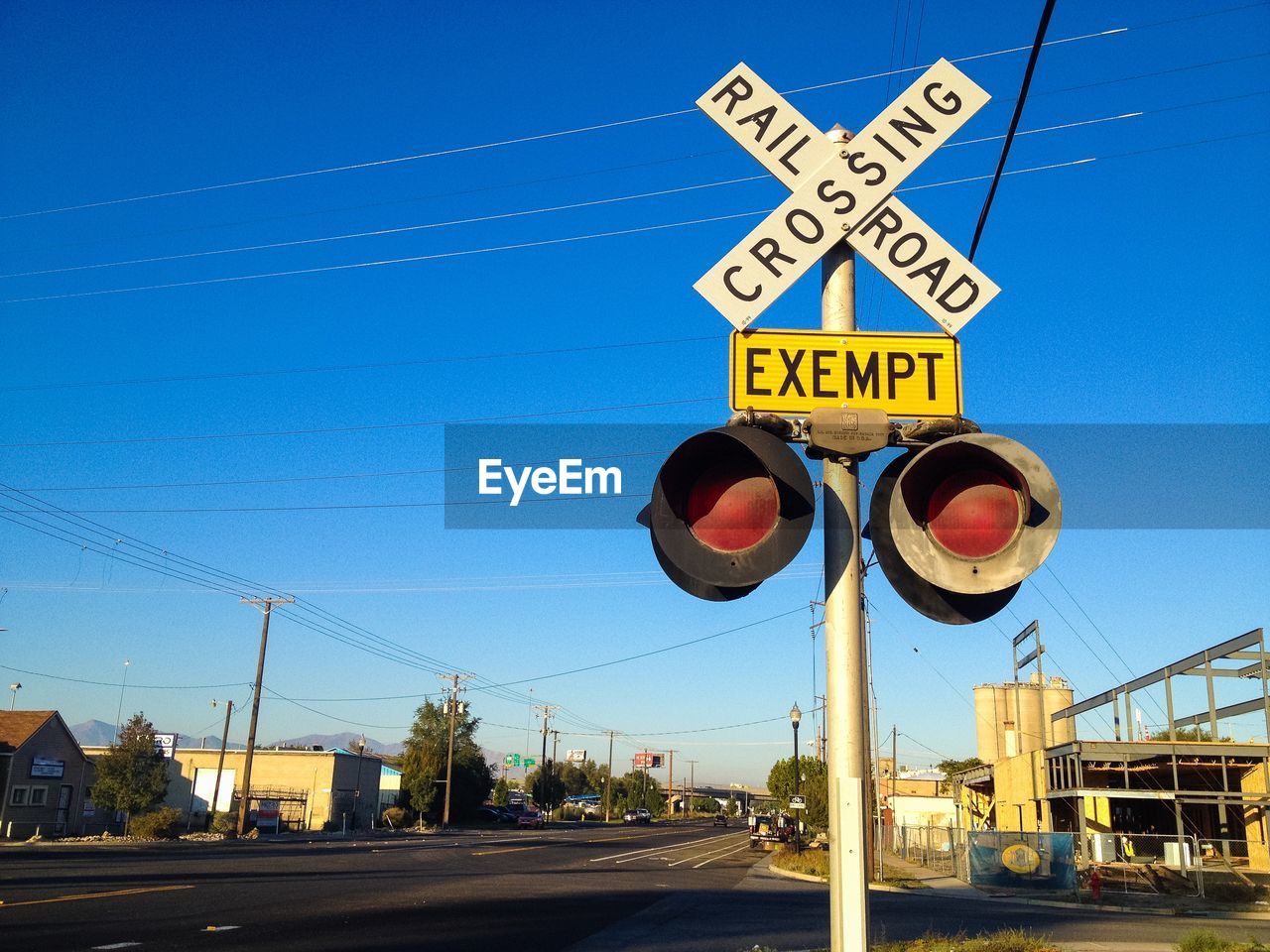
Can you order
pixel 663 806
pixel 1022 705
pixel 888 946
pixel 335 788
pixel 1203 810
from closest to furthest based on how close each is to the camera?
pixel 888 946 → pixel 1203 810 → pixel 1022 705 → pixel 335 788 → pixel 663 806

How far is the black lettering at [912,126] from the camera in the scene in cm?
376

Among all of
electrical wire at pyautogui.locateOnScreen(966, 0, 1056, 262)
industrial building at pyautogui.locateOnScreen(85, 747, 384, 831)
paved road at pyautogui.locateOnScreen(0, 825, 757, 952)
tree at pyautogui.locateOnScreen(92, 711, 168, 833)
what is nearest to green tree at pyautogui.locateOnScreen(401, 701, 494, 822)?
industrial building at pyautogui.locateOnScreen(85, 747, 384, 831)

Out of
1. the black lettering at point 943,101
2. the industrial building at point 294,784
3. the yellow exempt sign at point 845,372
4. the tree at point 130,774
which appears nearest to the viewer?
the yellow exempt sign at point 845,372

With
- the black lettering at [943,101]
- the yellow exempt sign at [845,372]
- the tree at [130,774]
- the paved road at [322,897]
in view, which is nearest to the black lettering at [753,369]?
the yellow exempt sign at [845,372]

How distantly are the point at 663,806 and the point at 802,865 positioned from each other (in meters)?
139

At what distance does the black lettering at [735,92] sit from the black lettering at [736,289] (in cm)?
65

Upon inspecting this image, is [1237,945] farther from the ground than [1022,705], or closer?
closer

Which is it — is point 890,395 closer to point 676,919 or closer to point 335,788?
point 676,919

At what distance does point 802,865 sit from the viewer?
3666 cm

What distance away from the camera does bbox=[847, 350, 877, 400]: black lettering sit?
3.60m

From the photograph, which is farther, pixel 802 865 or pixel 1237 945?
pixel 802 865

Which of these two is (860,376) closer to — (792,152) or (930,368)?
(930,368)

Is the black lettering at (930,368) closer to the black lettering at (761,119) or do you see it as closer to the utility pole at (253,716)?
the black lettering at (761,119)

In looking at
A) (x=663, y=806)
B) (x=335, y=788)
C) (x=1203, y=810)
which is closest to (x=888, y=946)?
(x=1203, y=810)
